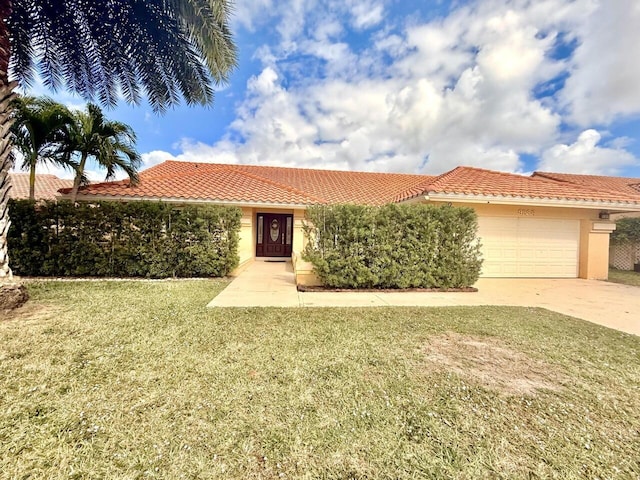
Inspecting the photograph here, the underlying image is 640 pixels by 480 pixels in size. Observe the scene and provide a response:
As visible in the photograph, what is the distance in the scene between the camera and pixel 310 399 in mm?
3135

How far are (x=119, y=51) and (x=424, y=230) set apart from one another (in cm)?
1054

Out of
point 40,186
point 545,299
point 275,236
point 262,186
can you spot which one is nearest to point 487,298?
point 545,299

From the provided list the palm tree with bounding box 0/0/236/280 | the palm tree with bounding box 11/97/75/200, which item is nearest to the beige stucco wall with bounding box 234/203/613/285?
the palm tree with bounding box 0/0/236/280

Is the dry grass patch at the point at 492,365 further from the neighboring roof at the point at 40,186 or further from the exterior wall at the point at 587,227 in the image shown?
the neighboring roof at the point at 40,186

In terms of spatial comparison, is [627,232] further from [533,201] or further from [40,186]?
[40,186]

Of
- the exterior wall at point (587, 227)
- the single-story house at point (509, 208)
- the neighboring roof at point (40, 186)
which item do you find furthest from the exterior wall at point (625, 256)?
the neighboring roof at point (40, 186)

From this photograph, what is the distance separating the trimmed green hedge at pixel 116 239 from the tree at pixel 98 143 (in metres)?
2.40

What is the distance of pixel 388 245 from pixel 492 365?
5006mm

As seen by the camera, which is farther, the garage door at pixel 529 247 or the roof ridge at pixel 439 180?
the garage door at pixel 529 247

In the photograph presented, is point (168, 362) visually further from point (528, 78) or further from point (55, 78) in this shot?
point (528, 78)

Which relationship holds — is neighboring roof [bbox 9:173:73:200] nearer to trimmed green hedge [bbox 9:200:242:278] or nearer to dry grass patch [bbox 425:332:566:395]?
trimmed green hedge [bbox 9:200:242:278]

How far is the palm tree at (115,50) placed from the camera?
20.5 feet

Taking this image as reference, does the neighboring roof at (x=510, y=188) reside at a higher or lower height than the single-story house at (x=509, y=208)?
higher

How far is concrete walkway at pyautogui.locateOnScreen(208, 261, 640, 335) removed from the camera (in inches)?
276
